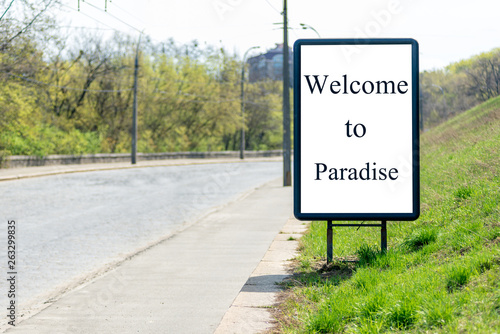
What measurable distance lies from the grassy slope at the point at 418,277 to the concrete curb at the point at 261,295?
18 cm

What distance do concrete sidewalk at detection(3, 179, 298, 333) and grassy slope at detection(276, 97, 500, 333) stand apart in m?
0.43

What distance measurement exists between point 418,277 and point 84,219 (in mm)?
10515

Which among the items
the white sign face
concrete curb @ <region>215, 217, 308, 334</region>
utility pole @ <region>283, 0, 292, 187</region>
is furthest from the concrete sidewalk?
utility pole @ <region>283, 0, 292, 187</region>

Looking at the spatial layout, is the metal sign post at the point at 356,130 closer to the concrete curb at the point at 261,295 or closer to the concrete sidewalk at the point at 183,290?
the concrete curb at the point at 261,295

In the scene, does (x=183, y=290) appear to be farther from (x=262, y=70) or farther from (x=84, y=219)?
(x=262, y=70)

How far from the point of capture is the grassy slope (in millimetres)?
4219

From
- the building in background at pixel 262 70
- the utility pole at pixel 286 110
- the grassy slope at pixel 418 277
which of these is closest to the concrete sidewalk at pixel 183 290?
the grassy slope at pixel 418 277

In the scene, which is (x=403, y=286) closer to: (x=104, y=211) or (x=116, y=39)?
(x=104, y=211)

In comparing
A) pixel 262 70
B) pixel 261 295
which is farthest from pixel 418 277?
pixel 262 70

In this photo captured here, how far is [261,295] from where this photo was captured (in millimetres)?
6113

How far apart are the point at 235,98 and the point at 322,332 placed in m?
68.5

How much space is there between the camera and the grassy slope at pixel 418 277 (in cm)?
422

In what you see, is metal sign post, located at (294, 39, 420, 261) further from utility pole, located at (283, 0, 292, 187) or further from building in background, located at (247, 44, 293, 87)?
building in background, located at (247, 44, 293, 87)

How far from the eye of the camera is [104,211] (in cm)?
1591
